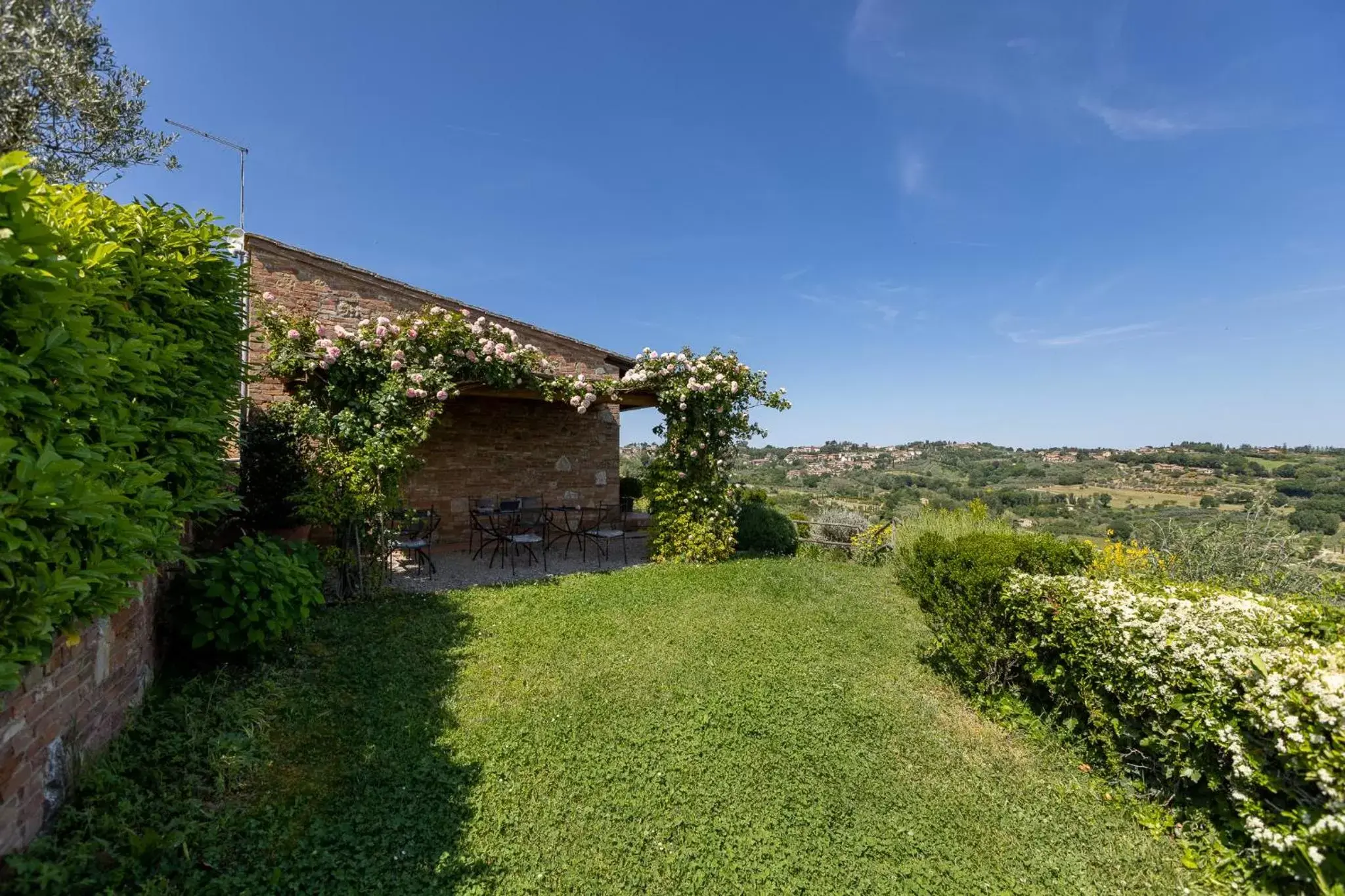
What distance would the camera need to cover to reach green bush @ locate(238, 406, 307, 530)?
5.61 meters

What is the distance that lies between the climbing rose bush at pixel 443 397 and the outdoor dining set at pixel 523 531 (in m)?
1.24

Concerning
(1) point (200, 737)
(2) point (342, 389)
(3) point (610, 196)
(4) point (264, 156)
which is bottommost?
(1) point (200, 737)

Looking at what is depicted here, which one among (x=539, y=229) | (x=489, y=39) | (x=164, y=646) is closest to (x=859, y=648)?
(x=164, y=646)

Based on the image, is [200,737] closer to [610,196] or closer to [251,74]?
[251,74]

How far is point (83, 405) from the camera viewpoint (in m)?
1.80

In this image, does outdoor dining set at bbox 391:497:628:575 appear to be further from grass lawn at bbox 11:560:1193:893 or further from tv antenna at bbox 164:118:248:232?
tv antenna at bbox 164:118:248:232

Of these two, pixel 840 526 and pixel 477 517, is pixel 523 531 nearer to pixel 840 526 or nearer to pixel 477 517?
pixel 477 517

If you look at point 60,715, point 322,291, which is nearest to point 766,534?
point 322,291

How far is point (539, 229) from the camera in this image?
35.3 ft

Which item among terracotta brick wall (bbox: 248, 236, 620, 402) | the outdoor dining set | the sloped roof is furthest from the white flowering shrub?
terracotta brick wall (bbox: 248, 236, 620, 402)

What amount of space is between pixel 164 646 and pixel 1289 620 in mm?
6605

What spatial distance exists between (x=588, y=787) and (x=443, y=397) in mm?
4725

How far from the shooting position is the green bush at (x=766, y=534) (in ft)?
31.0

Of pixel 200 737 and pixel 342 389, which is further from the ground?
pixel 342 389
